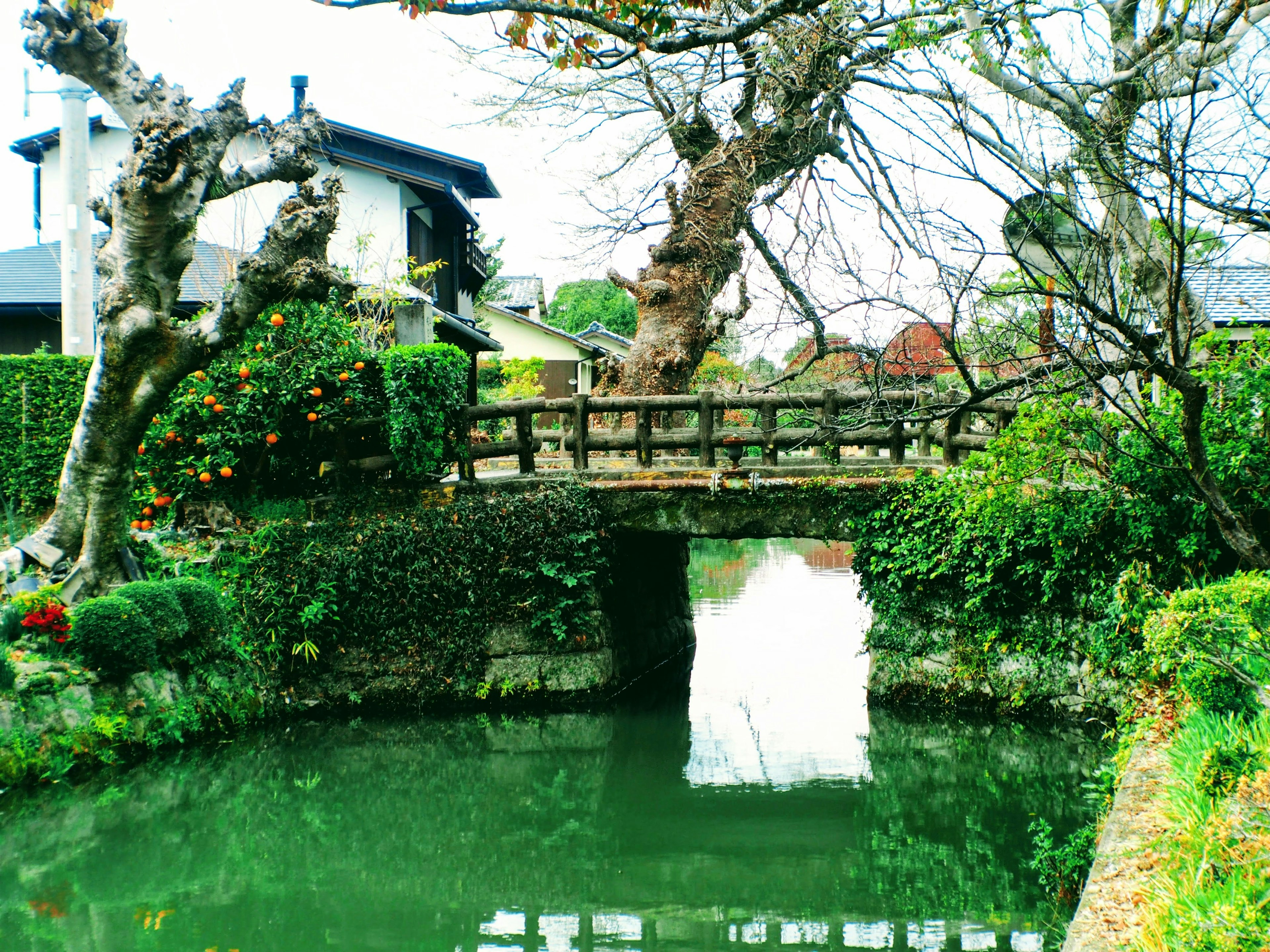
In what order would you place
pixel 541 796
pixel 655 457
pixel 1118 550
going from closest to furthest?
pixel 541 796
pixel 1118 550
pixel 655 457

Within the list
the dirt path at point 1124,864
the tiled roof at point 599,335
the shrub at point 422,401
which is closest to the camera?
the dirt path at point 1124,864

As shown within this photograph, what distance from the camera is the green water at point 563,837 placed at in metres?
6.24

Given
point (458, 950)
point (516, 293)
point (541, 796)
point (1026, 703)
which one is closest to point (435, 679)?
point (541, 796)

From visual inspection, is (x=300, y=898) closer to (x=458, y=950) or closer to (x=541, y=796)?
(x=458, y=950)

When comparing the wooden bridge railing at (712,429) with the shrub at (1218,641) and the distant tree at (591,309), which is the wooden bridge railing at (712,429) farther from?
the distant tree at (591,309)

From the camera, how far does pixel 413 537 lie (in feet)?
37.0

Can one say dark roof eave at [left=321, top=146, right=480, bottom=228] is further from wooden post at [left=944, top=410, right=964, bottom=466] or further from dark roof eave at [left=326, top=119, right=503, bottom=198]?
wooden post at [left=944, top=410, right=964, bottom=466]

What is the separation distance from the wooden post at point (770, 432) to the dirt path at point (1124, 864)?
246 inches

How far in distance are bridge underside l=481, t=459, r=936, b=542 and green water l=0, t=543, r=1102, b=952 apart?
2.07 meters

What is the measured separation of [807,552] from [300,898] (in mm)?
24562

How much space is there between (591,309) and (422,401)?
147ft

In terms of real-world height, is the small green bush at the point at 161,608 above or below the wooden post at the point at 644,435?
below

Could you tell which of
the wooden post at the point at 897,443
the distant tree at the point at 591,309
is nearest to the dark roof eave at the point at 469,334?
the wooden post at the point at 897,443

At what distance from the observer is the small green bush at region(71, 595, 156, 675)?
8852 mm
